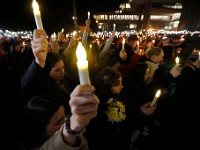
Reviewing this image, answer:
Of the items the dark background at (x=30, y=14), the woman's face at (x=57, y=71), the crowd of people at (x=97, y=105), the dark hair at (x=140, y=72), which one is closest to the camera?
the crowd of people at (x=97, y=105)

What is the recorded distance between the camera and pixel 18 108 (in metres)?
1.98

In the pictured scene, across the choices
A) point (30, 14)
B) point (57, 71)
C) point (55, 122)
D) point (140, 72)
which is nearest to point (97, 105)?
point (55, 122)

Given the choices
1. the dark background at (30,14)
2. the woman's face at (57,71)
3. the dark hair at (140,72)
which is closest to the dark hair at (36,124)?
the woman's face at (57,71)

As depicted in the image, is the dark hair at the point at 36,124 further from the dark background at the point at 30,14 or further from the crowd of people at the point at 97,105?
the dark background at the point at 30,14

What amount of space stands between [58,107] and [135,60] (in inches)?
126

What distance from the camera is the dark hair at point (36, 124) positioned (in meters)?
1.48

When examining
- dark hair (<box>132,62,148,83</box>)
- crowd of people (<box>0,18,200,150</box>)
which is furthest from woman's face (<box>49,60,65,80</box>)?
dark hair (<box>132,62,148,83</box>)

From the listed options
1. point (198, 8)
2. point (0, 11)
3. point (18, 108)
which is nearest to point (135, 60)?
point (18, 108)

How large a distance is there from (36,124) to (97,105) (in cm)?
87

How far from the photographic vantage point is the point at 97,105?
0.84 m

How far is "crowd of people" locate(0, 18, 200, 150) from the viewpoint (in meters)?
1.09

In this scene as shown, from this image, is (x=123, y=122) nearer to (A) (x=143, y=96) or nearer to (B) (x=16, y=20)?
(A) (x=143, y=96)

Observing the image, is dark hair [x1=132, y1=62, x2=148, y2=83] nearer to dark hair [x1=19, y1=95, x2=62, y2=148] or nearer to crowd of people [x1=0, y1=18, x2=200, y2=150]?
crowd of people [x1=0, y1=18, x2=200, y2=150]

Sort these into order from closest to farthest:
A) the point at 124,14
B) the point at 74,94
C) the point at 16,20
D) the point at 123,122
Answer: the point at 74,94 → the point at 123,122 → the point at 16,20 → the point at 124,14
